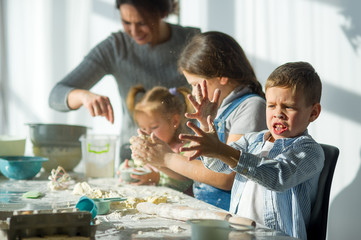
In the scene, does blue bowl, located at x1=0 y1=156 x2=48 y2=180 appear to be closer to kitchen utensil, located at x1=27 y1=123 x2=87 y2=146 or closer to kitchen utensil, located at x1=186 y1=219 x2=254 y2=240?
kitchen utensil, located at x1=27 y1=123 x2=87 y2=146

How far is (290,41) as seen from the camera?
265cm

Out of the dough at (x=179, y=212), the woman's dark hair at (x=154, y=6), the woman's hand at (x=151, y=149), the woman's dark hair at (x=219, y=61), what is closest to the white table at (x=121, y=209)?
the dough at (x=179, y=212)

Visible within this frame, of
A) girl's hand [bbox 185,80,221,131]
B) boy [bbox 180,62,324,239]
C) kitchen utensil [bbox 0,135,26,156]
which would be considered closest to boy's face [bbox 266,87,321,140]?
boy [bbox 180,62,324,239]

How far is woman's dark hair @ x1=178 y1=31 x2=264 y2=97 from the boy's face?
0.36 metres

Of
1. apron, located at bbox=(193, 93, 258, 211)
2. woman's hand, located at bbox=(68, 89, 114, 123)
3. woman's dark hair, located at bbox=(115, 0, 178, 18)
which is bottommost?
apron, located at bbox=(193, 93, 258, 211)

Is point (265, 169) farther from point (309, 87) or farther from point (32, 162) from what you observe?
point (32, 162)

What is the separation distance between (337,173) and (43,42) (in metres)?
2.47

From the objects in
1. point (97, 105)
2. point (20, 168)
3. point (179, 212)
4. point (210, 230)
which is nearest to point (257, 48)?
point (97, 105)

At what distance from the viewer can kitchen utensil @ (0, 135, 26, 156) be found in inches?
80.7

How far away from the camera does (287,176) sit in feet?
3.77

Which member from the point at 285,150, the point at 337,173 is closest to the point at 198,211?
the point at 285,150

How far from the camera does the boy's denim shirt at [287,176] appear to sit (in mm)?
1146

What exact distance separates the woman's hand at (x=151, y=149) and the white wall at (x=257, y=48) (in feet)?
3.85

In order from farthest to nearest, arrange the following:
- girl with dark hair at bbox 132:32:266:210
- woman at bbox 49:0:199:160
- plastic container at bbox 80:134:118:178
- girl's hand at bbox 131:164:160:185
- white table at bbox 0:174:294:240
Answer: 1. woman at bbox 49:0:199:160
2. plastic container at bbox 80:134:118:178
3. girl's hand at bbox 131:164:160:185
4. girl with dark hair at bbox 132:32:266:210
5. white table at bbox 0:174:294:240
